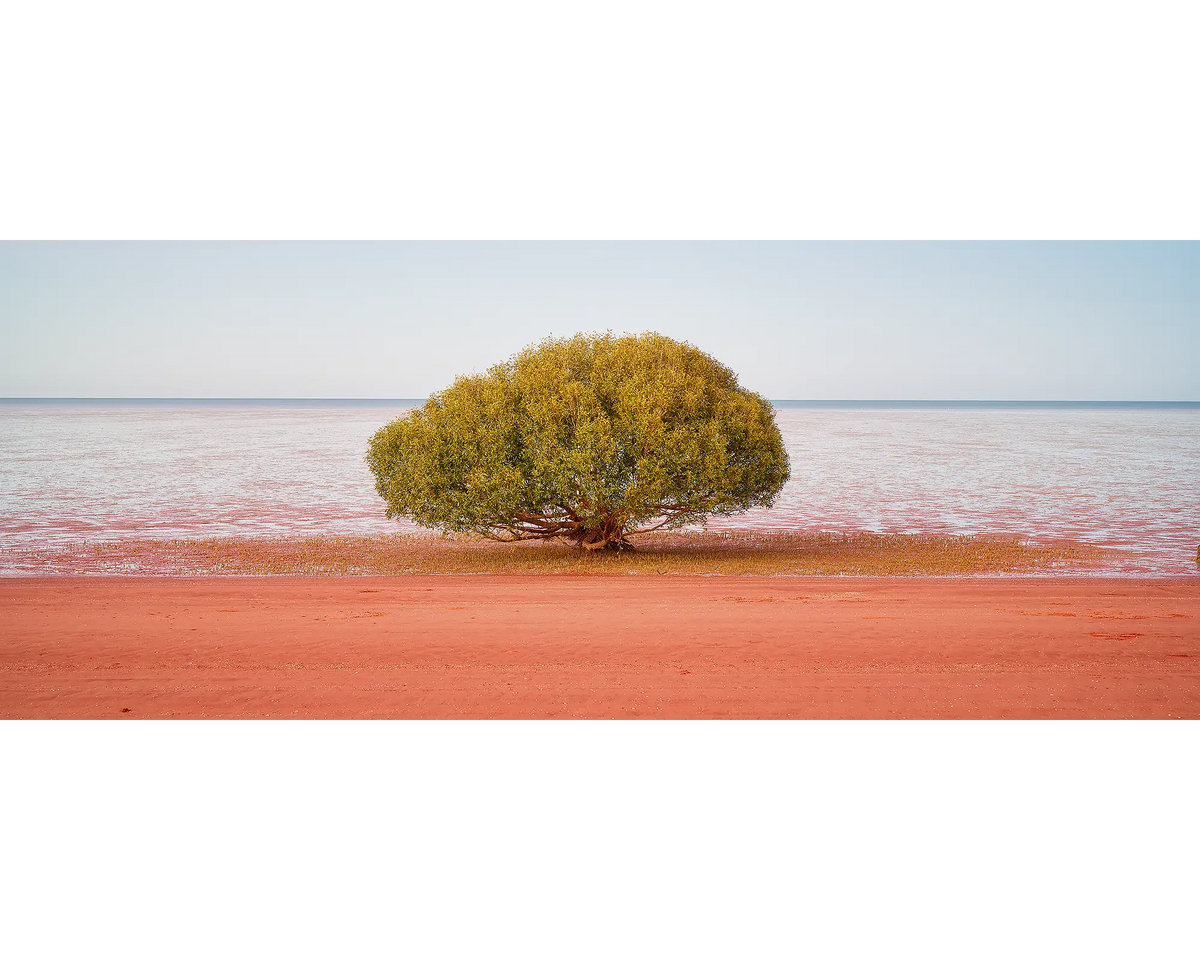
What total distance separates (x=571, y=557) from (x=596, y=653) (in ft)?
27.8

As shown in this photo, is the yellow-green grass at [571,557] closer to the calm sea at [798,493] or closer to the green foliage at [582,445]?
the green foliage at [582,445]

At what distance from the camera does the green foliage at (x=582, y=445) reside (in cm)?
1706

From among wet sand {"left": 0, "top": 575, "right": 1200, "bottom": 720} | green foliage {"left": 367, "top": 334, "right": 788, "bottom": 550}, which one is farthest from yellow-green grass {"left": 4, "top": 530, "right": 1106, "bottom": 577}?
wet sand {"left": 0, "top": 575, "right": 1200, "bottom": 720}

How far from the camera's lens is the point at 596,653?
988 cm

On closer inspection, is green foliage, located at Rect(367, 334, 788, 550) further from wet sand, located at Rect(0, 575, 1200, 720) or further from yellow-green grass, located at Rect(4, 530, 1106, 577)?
wet sand, located at Rect(0, 575, 1200, 720)

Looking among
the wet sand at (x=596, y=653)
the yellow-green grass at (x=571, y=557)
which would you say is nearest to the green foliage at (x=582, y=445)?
the yellow-green grass at (x=571, y=557)

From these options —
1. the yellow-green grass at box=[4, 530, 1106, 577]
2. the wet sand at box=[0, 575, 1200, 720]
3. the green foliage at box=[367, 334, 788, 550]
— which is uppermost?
the green foliage at box=[367, 334, 788, 550]

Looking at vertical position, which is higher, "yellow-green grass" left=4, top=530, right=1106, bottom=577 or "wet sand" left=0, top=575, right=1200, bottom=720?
"wet sand" left=0, top=575, right=1200, bottom=720

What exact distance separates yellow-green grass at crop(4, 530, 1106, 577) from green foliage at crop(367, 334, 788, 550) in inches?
35.7

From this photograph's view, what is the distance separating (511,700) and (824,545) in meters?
13.3

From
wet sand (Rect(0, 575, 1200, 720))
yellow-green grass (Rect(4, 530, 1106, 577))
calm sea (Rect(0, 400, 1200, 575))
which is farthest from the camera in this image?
calm sea (Rect(0, 400, 1200, 575))

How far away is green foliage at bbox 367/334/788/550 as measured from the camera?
17.1m

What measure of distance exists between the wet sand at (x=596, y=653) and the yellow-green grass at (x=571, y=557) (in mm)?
2636

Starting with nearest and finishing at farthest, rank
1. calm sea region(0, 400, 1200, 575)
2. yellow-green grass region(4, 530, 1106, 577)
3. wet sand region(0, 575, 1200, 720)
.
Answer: wet sand region(0, 575, 1200, 720) → yellow-green grass region(4, 530, 1106, 577) → calm sea region(0, 400, 1200, 575)
